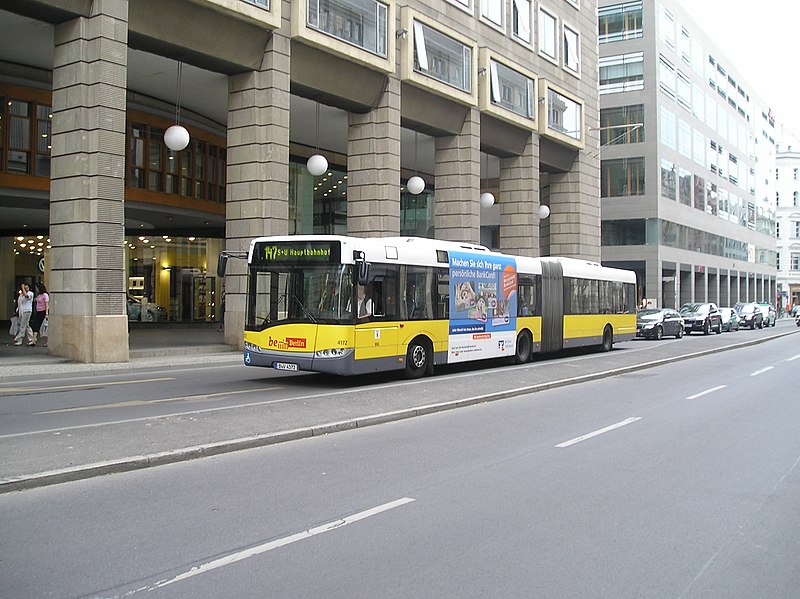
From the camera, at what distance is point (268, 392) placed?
13.8 meters

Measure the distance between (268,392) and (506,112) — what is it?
77.6 ft

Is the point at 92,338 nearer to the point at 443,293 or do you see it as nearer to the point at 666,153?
the point at 443,293

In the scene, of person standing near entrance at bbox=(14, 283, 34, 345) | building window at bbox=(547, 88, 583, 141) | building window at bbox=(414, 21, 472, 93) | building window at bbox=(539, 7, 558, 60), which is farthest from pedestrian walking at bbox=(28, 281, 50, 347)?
building window at bbox=(539, 7, 558, 60)

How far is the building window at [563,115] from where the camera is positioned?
37728 mm

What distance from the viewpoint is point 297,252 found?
15.1 m

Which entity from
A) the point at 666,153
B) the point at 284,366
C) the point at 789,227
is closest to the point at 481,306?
the point at 284,366

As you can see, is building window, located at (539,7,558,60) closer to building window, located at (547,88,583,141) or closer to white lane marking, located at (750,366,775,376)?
building window, located at (547,88,583,141)

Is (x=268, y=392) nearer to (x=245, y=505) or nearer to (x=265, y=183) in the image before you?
(x=245, y=505)

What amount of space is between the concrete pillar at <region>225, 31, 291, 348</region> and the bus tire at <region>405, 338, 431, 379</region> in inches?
313

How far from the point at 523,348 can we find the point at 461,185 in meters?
11.9

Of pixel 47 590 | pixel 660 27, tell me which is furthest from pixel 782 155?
pixel 47 590

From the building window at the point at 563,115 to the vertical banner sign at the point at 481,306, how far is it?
63.1 feet

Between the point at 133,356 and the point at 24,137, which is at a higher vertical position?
the point at 24,137

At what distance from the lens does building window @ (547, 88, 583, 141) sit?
37728 millimetres
